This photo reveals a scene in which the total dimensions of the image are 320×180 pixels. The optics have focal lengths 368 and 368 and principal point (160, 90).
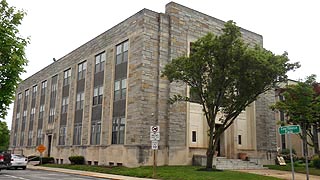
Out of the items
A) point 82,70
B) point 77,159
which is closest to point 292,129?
point 77,159

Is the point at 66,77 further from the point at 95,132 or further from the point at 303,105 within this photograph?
the point at 303,105

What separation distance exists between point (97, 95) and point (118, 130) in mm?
5743

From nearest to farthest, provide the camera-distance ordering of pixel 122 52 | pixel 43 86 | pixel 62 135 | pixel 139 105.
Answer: pixel 139 105
pixel 122 52
pixel 62 135
pixel 43 86

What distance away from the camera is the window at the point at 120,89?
29291 millimetres

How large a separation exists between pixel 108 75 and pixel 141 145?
8.44m

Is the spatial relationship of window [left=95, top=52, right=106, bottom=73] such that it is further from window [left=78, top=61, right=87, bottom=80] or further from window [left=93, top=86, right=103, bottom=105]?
window [left=78, top=61, right=87, bottom=80]

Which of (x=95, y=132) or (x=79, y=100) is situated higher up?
(x=79, y=100)

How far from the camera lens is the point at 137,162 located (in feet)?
84.8

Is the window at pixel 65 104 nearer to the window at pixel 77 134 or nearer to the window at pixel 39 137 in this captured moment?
the window at pixel 77 134

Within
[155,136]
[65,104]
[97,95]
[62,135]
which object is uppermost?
[97,95]

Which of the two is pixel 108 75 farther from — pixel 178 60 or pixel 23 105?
pixel 23 105

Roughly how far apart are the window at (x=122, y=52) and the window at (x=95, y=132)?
5.96 metres

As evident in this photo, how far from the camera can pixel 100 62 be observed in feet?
112

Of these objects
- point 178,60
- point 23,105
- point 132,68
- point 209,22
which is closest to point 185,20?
point 209,22
